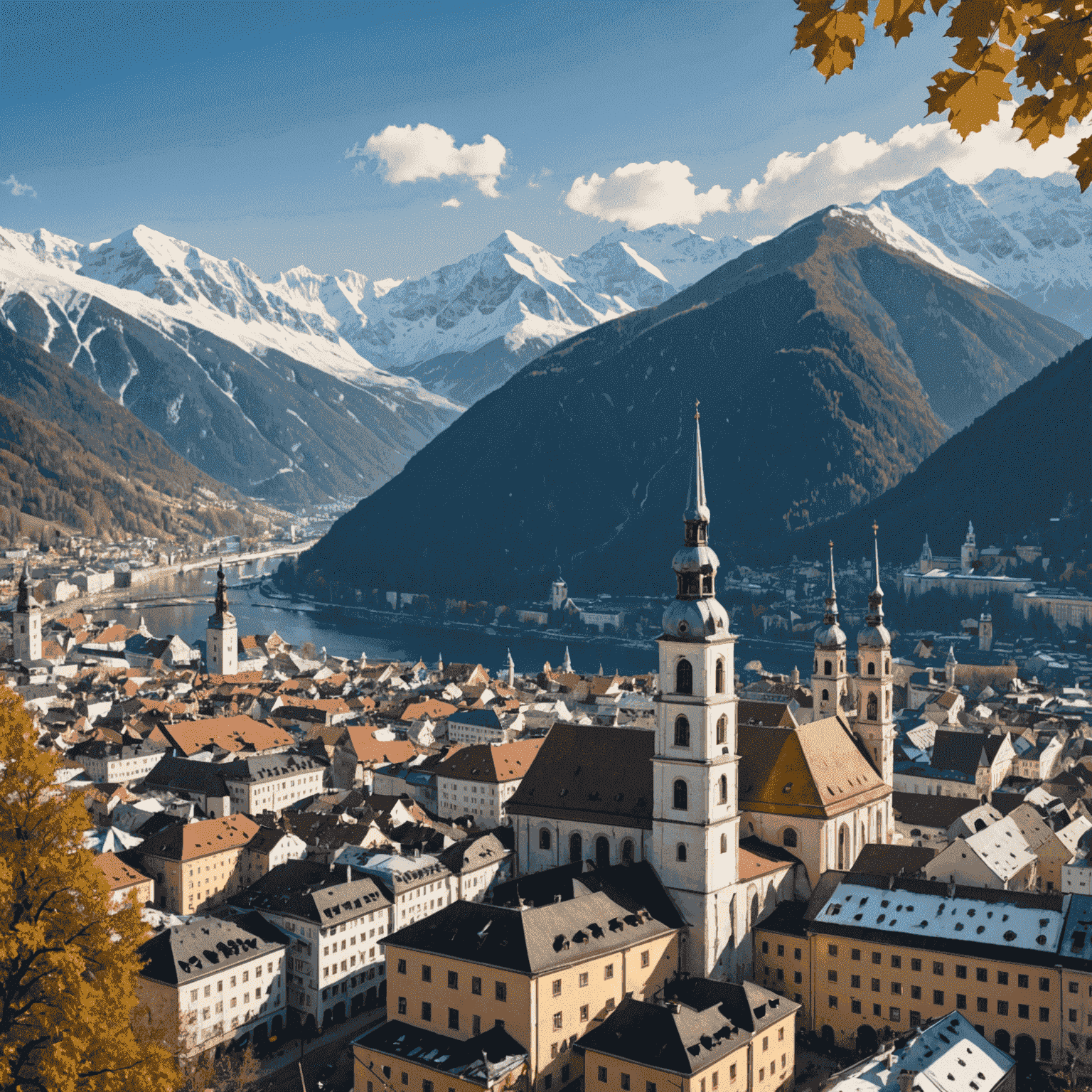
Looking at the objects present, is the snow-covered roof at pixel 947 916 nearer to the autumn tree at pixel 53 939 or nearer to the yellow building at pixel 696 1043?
the yellow building at pixel 696 1043

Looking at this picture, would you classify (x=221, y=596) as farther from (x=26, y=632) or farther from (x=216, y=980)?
(x=216, y=980)

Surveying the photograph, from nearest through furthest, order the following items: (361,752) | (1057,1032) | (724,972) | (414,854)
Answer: (1057,1032)
(724,972)
(414,854)
(361,752)

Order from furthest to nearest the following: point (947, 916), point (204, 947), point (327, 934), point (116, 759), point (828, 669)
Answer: point (116, 759) → point (828, 669) → point (327, 934) → point (204, 947) → point (947, 916)

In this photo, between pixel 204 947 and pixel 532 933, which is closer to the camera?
pixel 532 933

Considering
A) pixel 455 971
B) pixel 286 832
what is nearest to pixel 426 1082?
pixel 455 971

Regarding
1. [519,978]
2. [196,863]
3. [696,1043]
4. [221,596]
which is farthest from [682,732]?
[221,596]

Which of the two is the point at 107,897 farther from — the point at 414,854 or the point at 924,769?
the point at 924,769

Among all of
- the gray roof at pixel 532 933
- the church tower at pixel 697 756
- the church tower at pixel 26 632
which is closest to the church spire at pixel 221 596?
the church tower at pixel 26 632
